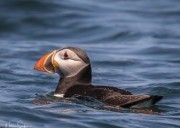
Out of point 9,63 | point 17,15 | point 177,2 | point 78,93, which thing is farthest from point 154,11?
point 78,93

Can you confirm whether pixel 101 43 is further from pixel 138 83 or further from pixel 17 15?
pixel 138 83

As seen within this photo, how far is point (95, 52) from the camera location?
17312mm

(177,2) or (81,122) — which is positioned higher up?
(177,2)

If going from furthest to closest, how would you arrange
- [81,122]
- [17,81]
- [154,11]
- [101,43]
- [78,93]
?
[154,11]
[101,43]
[17,81]
[78,93]
[81,122]

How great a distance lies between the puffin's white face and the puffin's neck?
55mm

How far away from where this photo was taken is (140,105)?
403 inches

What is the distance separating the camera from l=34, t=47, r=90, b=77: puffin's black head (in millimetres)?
11398

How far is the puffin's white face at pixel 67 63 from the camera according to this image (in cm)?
1141

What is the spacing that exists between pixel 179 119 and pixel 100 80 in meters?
4.03

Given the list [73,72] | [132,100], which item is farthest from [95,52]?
[132,100]

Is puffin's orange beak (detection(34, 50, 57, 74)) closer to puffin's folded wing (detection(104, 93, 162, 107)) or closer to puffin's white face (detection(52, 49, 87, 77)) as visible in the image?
puffin's white face (detection(52, 49, 87, 77))

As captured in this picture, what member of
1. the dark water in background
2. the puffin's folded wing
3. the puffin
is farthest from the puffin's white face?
the puffin's folded wing

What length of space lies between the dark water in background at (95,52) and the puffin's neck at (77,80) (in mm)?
403

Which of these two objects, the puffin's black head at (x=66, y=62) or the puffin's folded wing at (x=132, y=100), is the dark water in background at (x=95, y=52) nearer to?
the puffin's folded wing at (x=132, y=100)
